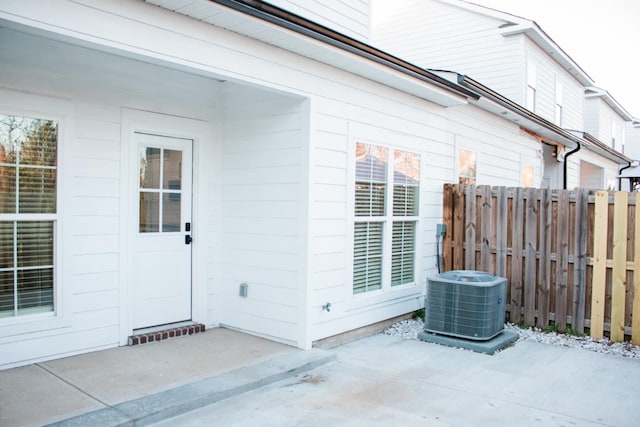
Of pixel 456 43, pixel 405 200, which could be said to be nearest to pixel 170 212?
pixel 405 200

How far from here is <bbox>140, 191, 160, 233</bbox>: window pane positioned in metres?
5.24

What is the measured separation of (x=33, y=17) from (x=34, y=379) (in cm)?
269

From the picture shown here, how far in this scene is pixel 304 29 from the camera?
4402mm

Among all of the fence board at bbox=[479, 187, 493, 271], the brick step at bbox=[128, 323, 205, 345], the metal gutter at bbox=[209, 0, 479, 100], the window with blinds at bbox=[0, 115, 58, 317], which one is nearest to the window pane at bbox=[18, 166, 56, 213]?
the window with blinds at bbox=[0, 115, 58, 317]

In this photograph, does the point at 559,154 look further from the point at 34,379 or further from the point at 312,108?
the point at 34,379

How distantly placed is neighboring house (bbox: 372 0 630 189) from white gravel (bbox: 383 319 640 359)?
654cm

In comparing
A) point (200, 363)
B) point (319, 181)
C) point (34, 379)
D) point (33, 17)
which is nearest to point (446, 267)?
point (319, 181)

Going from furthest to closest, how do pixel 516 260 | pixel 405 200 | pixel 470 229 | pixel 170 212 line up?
pixel 470 229
pixel 405 200
pixel 516 260
pixel 170 212

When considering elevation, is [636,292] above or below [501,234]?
below

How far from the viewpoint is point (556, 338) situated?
590cm

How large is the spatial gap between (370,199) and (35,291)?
3.56 meters

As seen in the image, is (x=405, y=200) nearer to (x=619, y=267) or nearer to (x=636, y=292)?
(x=619, y=267)

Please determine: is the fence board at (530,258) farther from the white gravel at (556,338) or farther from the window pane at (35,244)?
the window pane at (35,244)

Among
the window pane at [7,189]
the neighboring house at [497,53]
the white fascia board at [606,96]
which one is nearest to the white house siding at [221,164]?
the window pane at [7,189]
